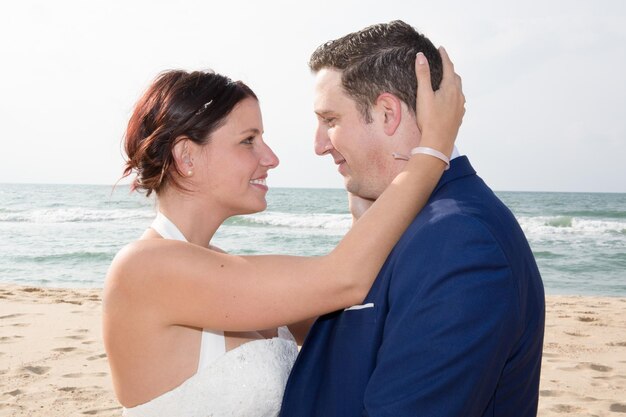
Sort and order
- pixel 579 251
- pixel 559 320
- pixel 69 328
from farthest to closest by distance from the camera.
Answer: pixel 579 251 < pixel 559 320 < pixel 69 328

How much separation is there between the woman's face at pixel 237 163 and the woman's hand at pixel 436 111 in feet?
3.01

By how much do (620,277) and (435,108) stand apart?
1524 cm

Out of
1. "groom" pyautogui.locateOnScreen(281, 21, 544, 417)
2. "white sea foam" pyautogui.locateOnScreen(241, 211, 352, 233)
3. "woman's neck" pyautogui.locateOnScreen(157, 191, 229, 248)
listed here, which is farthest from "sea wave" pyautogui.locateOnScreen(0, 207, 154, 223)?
"groom" pyautogui.locateOnScreen(281, 21, 544, 417)

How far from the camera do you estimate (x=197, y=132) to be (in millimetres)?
2973

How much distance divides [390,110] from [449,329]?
970 millimetres

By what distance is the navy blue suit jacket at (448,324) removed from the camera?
185cm

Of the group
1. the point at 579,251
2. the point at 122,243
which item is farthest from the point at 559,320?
the point at 122,243

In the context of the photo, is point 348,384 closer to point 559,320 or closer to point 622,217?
point 559,320

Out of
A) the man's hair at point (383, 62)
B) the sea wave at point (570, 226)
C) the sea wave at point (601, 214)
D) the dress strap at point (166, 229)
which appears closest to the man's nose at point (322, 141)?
the man's hair at point (383, 62)

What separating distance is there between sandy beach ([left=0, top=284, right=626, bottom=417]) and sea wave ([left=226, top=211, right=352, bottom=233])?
17344mm

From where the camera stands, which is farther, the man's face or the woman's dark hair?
the woman's dark hair

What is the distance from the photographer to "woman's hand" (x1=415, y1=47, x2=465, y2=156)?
7.80 ft

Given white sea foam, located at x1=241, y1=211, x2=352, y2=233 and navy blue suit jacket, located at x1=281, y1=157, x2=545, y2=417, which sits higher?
navy blue suit jacket, located at x1=281, y1=157, x2=545, y2=417

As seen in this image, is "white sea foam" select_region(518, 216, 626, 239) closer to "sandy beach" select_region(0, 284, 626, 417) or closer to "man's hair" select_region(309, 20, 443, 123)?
"sandy beach" select_region(0, 284, 626, 417)
